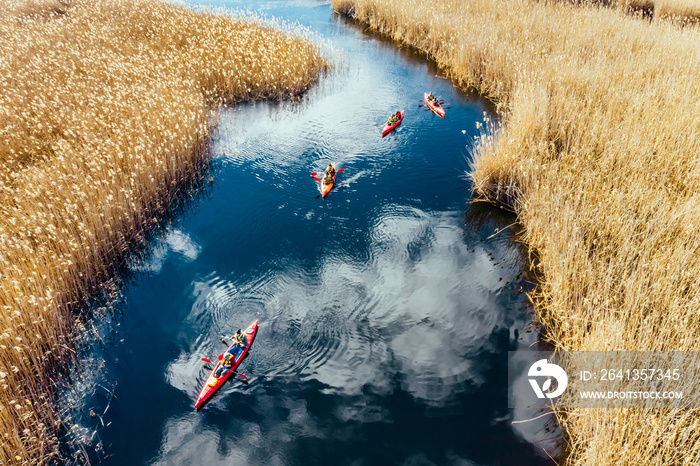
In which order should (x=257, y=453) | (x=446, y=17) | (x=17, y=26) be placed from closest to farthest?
→ (x=257, y=453) → (x=17, y=26) → (x=446, y=17)

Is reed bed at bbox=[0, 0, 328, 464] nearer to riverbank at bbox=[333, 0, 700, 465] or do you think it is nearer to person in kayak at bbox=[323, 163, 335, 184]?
person in kayak at bbox=[323, 163, 335, 184]

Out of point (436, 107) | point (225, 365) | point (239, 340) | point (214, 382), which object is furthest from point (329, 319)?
point (436, 107)

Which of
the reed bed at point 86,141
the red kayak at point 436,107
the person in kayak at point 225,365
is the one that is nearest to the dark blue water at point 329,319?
the person in kayak at point 225,365

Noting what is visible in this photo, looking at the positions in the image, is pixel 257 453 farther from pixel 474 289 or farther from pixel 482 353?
pixel 474 289

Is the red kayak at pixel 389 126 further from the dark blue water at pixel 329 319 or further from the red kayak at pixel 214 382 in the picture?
the red kayak at pixel 214 382

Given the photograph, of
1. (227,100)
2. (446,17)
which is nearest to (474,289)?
(227,100)

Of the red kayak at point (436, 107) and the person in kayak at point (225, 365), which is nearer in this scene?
the person in kayak at point (225, 365)
